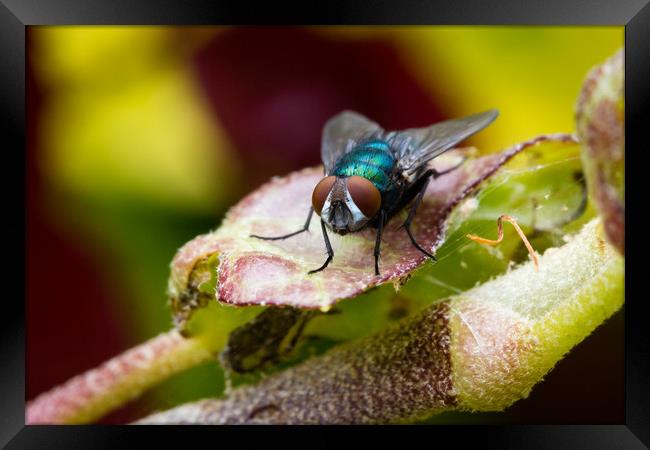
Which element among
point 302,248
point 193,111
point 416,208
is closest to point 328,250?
point 302,248

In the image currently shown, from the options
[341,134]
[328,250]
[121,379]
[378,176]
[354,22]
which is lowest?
[121,379]

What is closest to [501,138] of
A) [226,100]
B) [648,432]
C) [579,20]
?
[579,20]

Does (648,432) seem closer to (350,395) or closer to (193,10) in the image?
(350,395)

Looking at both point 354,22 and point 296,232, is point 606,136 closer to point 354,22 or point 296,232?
point 296,232

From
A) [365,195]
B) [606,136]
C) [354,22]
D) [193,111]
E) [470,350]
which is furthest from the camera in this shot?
[193,111]

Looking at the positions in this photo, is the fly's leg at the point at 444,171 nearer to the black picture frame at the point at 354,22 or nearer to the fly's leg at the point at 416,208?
the fly's leg at the point at 416,208

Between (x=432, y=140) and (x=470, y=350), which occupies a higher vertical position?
(x=432, y=140)
